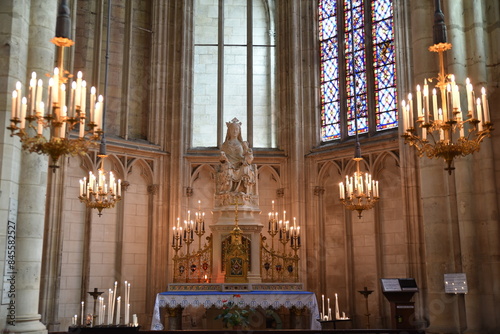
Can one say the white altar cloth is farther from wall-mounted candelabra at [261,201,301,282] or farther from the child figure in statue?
the child figure in statue

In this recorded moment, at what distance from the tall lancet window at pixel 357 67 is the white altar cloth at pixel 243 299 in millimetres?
5303

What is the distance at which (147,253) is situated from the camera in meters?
16.1

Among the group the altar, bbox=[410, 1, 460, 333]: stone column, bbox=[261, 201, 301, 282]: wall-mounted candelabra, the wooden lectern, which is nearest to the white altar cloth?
the altar

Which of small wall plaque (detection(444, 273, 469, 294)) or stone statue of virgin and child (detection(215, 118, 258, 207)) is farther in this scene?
stone statue of virgin and child (detection(215, 118, 258, 207))

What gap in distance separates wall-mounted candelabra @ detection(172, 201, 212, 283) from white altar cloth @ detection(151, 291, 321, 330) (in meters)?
1.45

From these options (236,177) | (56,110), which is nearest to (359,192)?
(236,177)

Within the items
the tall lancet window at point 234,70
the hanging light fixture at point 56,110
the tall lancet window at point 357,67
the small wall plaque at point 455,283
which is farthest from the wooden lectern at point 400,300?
the tall lancet window at point 234,70

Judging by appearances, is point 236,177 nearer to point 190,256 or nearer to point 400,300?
point 190,256

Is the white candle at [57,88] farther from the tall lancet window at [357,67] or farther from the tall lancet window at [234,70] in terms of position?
the tall lancet window at [234,70]

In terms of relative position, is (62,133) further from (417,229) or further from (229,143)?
(417,229)

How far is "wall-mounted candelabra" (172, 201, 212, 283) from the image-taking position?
14.6 meters

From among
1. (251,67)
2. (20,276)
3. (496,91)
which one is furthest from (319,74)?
(20,276)

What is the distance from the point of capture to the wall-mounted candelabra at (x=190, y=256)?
47.8ft

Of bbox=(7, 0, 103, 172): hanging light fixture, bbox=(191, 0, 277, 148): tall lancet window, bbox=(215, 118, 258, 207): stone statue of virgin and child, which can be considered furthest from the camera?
bbox=(191, 0, 277, 148): tall lancet window
